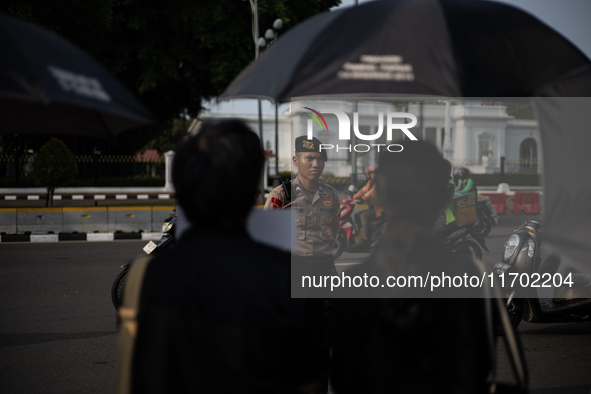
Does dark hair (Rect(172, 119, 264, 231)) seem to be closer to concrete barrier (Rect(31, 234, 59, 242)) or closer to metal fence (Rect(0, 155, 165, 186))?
concrete barrier (Rect(31, 234, 59, 242))

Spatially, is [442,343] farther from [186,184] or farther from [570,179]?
[570,179]

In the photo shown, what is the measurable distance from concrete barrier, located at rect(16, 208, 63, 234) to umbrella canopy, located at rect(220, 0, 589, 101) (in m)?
11.5

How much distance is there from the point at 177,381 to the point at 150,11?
81.7 ft

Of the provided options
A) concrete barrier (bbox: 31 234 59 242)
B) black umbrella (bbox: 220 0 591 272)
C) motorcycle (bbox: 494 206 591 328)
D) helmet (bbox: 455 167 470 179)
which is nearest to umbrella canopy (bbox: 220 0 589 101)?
black umbrella (bbox: 220 0 591 272)

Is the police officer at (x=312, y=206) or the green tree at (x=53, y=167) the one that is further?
the green tree at (x=53, y=167)

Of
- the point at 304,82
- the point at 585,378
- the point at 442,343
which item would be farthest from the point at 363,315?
the point at 585,378

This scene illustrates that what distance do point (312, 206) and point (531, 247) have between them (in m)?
2.88

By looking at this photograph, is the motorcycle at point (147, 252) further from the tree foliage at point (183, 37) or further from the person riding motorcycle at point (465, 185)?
the tree foliage at point (183, 37)

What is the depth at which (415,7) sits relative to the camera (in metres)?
2.00

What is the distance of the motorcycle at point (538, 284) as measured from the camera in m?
4.88

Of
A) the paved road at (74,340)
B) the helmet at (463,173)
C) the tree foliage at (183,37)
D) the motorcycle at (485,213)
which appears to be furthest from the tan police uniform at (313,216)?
the tree foliage at (183,37)

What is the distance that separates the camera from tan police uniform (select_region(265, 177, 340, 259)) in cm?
325

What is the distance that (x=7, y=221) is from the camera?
477 inches

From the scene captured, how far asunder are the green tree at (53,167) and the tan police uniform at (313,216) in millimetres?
15205
